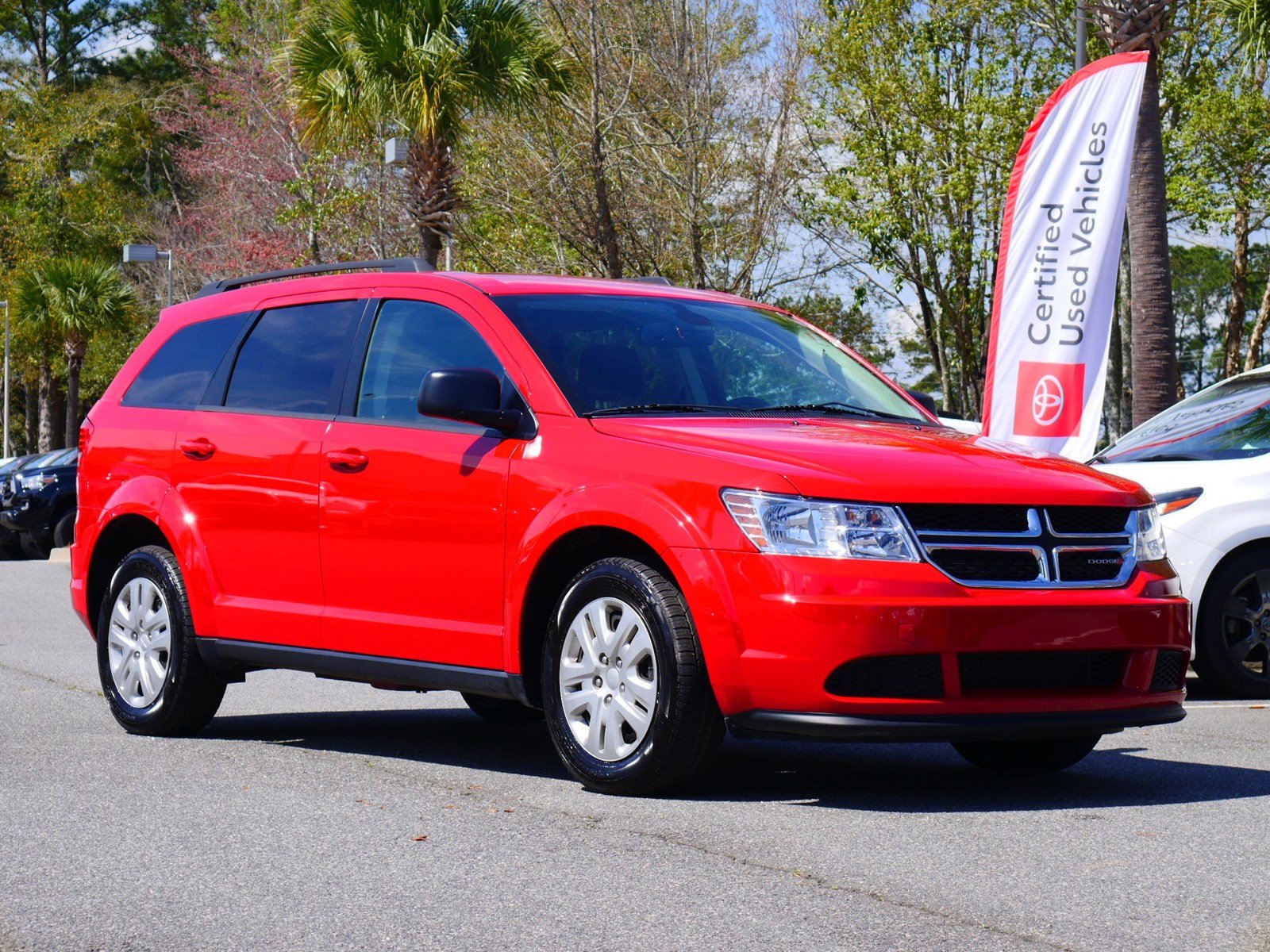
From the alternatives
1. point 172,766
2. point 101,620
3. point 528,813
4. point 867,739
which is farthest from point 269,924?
point 101,620

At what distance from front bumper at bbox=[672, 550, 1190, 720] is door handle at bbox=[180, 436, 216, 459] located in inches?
105

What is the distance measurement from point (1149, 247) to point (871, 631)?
37.7 feet

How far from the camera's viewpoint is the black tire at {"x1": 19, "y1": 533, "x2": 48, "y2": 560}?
26922mm

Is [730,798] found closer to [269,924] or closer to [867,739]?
[867,739]

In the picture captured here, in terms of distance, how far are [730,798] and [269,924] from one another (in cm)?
209

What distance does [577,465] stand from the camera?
238 inches

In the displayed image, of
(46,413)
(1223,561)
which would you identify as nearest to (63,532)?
(1223,561)

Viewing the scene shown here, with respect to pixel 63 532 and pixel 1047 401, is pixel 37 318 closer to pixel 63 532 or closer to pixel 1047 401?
pixel 63 532

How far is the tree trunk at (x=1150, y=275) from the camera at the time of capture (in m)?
15.9

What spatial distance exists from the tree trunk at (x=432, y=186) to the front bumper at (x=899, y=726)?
1670cm

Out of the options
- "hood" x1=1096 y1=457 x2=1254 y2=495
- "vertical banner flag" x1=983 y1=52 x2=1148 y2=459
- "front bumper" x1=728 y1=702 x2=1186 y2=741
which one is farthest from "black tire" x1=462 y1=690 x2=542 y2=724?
"vertical banner flag" x1=983 y1=52 x2=1148 y2=459

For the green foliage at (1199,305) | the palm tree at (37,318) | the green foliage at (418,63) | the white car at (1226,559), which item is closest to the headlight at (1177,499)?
the white car at (1226,559)

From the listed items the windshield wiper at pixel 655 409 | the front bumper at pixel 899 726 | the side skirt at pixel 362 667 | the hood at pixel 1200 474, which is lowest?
the side skirt at pixel 362 667

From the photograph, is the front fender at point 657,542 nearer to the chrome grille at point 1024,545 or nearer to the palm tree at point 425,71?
the chrome grille at point 1024,545
